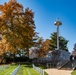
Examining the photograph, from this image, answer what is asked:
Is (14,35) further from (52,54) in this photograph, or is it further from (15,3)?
(52,54)

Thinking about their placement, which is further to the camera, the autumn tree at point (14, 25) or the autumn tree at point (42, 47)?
the autumn tree at point (42, 47)

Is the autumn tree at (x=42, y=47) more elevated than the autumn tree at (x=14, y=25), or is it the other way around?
the autumn tree at (x=14, y=25)

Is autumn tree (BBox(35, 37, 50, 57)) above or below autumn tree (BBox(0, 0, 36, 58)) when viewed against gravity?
below

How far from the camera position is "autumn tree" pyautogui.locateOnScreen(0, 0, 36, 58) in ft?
174

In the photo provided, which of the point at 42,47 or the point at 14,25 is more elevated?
the point at 14,25

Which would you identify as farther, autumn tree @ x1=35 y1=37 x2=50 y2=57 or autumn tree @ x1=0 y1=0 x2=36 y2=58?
autumn tree @ x1=35 y1=37 x2=50 y2=57

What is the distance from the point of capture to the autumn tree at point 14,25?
53062mm

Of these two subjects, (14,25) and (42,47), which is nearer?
(14,25)

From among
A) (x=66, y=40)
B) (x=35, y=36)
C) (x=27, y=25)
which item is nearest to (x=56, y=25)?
(x=35, y=36)

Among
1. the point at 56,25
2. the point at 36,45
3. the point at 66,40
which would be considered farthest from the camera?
the point at 66,40

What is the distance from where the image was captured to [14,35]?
175 feet

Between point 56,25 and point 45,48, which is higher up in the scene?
point 56,25

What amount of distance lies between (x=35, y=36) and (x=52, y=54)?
6391mm

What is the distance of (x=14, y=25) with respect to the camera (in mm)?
53562
